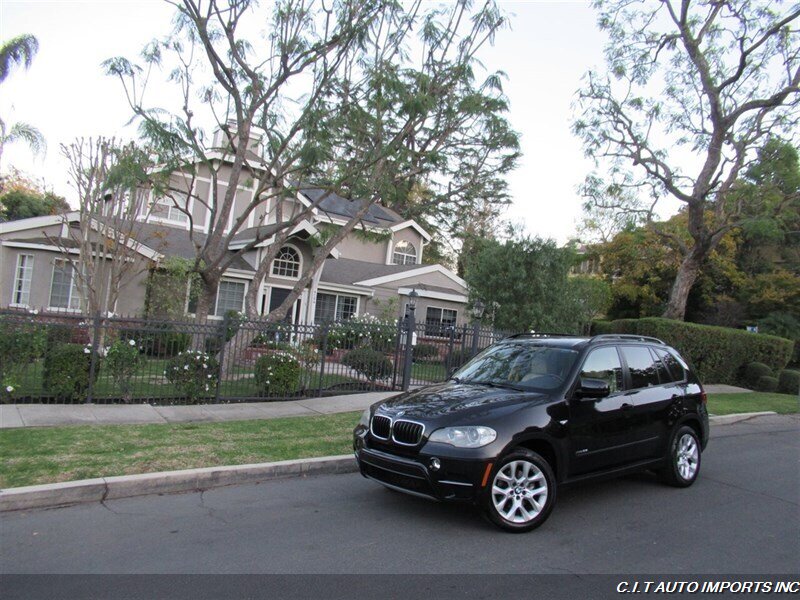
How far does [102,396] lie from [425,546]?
7334 millimetres

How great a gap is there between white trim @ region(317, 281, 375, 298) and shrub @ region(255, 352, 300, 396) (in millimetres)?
11913

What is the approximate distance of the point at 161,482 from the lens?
5.82m

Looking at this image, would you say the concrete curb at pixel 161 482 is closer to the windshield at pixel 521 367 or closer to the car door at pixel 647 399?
the windshield at pixel 521 367

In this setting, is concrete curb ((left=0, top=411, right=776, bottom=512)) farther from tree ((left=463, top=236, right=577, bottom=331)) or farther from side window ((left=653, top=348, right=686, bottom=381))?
tree ((left=463, top=236, right=577, bottom=331))

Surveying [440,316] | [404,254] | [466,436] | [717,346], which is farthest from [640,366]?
[404,254]

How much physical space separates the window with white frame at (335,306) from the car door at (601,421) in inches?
731

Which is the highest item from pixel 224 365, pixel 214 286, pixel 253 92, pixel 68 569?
pixel 253 92

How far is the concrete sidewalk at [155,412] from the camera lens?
8.28 metres

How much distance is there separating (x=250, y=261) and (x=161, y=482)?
16.3m

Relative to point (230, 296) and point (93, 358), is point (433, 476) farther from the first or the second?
point (230, 296)

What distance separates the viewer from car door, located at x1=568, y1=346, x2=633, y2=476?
5391 millimetres

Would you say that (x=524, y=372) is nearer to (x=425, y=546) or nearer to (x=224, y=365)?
(x=425, y=546)

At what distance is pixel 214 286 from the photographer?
513 inches

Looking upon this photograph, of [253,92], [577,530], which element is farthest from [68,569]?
[253,92]
